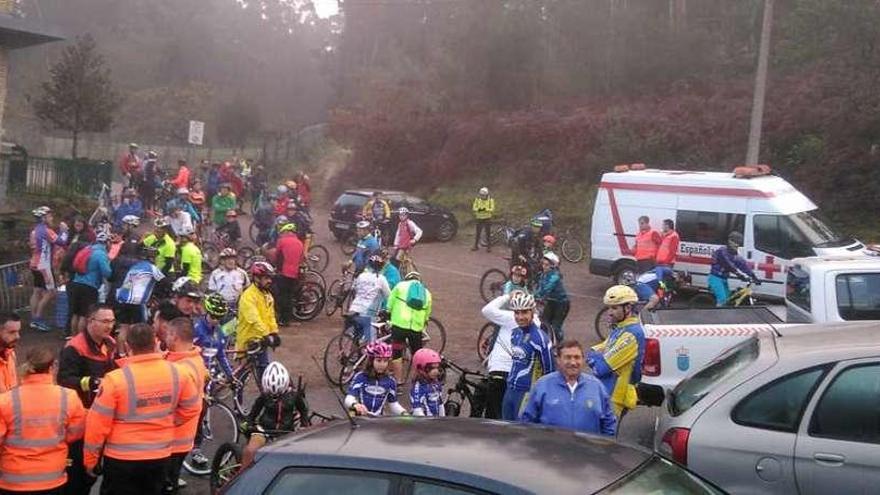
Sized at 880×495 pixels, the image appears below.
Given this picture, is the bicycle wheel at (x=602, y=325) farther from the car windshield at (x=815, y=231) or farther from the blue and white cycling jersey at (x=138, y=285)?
the blue and white cycling jersey at (x=138, y=285)

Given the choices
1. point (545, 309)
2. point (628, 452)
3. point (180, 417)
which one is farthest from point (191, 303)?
point (628, 452)

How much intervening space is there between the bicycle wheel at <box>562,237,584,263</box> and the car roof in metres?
20.0

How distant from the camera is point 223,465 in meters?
7.24

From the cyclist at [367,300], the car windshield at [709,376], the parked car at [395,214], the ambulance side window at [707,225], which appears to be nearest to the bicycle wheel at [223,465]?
the car windshield at [709,376]

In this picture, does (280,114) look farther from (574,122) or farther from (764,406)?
(764,406)

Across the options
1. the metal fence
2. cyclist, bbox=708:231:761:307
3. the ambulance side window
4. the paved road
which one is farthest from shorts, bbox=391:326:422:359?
the ambulance side window

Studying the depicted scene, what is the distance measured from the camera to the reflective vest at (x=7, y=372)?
6.18m

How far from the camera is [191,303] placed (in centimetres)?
901

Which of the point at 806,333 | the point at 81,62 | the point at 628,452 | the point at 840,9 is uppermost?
the point at 840,9

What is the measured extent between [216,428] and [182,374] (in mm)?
2702

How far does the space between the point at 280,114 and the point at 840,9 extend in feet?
175

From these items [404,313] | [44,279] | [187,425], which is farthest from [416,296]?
[44,279]

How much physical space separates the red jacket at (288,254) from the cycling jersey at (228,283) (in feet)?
5.50

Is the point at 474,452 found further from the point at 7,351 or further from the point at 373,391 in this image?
the point at 7,351
